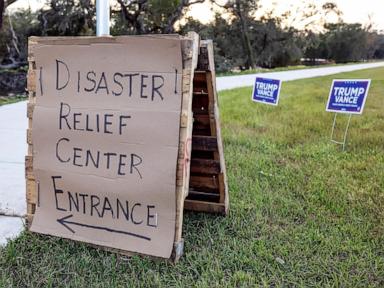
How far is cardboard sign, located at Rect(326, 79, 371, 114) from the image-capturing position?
4.07 meters

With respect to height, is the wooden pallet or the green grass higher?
the wooden pallet

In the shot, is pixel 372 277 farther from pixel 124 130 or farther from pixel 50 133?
pixel 50 133

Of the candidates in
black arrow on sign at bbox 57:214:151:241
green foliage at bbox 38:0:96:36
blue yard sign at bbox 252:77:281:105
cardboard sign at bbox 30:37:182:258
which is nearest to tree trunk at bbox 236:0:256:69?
green foliage at bbox 38:0:96:36

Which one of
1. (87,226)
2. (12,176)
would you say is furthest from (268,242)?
(12,176)

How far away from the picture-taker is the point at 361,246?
2260mm

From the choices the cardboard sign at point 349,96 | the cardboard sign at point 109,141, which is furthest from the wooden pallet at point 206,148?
the cardboard sign at point 349,96

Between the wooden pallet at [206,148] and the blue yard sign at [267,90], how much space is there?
124 inches

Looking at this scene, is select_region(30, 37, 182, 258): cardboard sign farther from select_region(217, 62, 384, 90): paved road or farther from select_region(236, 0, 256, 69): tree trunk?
select_region(236, 0, 256, 69): tree trunk

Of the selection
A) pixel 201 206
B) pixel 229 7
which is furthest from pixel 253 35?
pixel 201 206

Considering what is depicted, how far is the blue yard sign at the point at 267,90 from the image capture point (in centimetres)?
543

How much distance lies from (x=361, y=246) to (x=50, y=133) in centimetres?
189

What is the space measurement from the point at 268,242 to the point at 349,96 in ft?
8.23

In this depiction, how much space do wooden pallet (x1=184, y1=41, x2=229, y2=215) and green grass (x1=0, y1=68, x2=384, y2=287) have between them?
0.38 ft

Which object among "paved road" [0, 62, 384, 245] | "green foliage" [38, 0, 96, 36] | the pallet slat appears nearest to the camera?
the pallet slat
